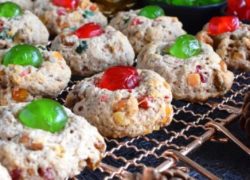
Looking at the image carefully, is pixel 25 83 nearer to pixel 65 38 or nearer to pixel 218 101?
pixel 65 38

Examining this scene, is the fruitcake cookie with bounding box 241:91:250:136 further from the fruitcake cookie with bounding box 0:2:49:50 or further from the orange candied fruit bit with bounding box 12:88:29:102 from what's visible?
the fruitcake cookie with bounding box 0:2:49:50

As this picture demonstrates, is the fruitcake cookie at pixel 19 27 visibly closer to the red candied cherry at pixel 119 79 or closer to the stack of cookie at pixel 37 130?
the stack of cookie at pixel 37 130

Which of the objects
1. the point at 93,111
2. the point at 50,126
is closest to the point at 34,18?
the point at 93,111

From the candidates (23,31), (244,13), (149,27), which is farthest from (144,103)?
(244,13)

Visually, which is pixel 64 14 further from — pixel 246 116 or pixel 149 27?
pixel 246 116

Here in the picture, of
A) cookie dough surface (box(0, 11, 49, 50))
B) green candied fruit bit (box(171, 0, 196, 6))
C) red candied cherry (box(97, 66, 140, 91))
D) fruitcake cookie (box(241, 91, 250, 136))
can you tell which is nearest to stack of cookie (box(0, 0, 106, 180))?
red candied cherry (box(97, 66, 140, 91))
